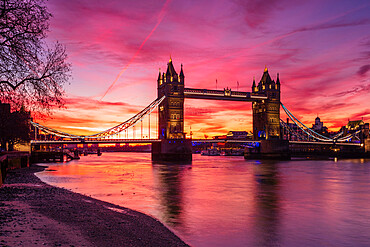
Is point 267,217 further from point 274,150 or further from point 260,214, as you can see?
point 274,150

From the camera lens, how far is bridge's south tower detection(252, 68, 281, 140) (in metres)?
86.7

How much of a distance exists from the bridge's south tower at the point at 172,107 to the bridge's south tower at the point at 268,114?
77.6 feet

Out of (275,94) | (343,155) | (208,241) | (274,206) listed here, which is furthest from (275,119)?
(208,241)

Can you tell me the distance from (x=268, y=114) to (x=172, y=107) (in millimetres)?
27142

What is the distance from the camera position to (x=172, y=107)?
7288 cm

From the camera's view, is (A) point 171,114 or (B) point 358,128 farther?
(B) point 358,128

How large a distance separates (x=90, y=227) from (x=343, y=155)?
95.6m

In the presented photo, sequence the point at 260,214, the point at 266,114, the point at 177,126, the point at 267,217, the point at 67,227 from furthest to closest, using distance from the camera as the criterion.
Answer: the point at 266,114, the point at 177,126, the point at 260,214, the point at 267,217, the point at 67,227

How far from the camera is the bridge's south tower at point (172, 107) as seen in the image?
71.7m

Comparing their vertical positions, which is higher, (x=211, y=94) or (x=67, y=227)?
(x=211, y=94)

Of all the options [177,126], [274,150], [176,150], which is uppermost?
[177,126]

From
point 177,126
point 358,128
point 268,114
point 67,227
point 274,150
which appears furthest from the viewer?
point 358,128

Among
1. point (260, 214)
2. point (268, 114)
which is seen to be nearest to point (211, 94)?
point (268, 114)

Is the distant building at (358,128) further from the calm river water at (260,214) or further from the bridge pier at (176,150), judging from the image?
the calm river water at (260,214)
